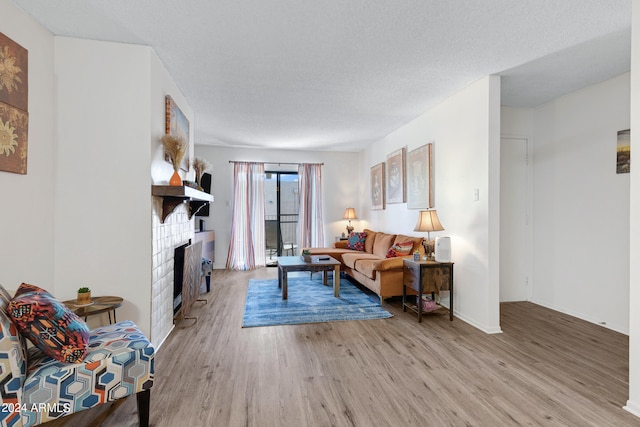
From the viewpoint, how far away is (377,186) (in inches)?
231

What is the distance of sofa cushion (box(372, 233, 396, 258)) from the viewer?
15.6ft

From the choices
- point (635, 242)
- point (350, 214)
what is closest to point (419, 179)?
point (350, 214)

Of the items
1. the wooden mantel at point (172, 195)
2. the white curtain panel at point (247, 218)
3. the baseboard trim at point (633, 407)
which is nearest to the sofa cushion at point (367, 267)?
the wooden mantel at point (172, 195)

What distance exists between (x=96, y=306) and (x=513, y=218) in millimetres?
4565

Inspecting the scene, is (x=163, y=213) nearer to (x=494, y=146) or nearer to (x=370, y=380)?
(x=370, y=380)

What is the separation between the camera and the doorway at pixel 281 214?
262 inches

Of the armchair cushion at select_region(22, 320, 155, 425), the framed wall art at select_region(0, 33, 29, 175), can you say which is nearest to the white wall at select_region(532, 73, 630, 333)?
the armchair cushion at select_region(22, 320, 155, 425)

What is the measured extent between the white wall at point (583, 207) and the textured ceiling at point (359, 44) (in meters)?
0.32

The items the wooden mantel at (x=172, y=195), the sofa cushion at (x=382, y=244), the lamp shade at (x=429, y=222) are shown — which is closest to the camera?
the wooden mantel at (x=172, y=195)

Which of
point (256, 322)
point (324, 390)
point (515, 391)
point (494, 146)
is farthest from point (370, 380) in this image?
point (494, 146)

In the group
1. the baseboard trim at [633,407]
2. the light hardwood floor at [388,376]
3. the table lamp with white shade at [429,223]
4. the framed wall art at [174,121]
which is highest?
the framed wall art at [174,121]

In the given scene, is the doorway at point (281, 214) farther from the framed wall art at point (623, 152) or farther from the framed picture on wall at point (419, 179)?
the framed wall art at point (623, 152)

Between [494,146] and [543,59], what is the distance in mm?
822

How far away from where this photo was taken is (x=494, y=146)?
2.97m
